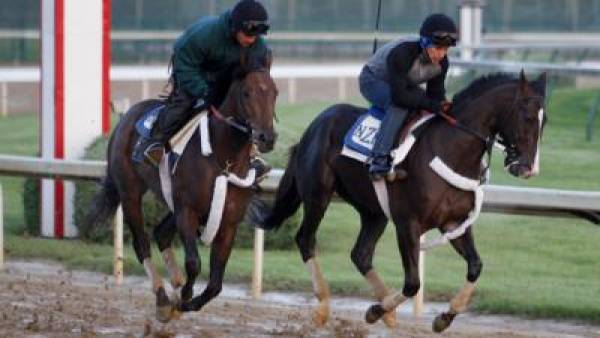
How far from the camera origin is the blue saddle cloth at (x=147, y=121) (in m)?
9.78

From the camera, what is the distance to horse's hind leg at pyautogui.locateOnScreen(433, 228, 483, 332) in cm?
899

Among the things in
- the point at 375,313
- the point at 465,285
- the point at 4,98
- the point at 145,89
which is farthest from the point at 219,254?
the point at 4,98

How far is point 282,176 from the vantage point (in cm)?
1058

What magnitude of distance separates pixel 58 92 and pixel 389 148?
531 centimetres

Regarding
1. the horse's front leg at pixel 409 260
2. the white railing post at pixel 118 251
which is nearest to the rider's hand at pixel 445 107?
the horse's front leg at pixel 409 260

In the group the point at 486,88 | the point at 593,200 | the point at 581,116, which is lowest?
the point at 581,116

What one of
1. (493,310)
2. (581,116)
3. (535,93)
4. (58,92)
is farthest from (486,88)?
(581,116)

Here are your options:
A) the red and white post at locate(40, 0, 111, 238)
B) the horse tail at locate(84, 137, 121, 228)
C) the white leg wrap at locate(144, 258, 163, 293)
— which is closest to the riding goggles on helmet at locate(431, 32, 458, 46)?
the white leg wrap at locate(144, 258, 163, 293)

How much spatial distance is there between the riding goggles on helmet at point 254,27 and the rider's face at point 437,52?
0.98 meters

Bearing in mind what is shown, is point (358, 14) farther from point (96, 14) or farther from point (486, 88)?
point (486, 88)

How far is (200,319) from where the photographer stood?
984cm

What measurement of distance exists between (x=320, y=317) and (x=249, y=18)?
182 centimetres

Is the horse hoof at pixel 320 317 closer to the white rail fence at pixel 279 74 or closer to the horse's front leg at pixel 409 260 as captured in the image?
the horse's front leg at pixel 409 260

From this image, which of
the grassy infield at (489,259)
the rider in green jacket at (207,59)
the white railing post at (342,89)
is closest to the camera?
the rider in green jacket at (207,59)
